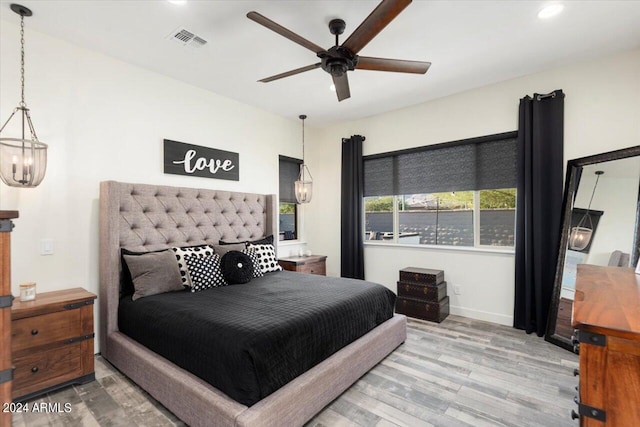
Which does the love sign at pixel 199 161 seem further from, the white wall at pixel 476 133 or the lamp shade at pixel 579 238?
the lamp shade at pixel 579 238

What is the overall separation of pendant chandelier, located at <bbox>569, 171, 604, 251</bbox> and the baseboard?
1097 millimetres

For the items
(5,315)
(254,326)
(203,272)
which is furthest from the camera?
(203,272)

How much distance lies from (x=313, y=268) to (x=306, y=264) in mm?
203

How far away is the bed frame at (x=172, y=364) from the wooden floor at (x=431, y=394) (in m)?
0.10

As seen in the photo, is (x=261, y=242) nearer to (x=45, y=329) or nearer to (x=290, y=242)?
(x=290, y=242)

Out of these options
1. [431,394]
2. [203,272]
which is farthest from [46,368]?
[431,394]

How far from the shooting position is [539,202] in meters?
3.25

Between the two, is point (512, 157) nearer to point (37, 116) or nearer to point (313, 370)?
point (313, 370)

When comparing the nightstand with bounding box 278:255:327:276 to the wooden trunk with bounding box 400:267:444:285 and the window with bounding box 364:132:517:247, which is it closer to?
the window with bounding box 364:132:517:247

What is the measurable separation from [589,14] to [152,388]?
425 centimetres

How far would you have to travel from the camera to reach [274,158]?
466cm

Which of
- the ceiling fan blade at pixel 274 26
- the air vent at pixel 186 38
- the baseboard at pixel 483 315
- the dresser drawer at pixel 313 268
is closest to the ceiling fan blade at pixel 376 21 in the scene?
the ceiling fan blade at pixel 274 26

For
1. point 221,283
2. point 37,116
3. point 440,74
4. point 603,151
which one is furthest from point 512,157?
point 37,116

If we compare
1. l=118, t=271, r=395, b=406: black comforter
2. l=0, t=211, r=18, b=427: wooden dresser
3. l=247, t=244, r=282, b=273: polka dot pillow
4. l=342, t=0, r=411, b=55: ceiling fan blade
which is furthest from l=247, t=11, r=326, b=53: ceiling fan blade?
l=247, t=244, r=282, b=273: polka dot pillow
